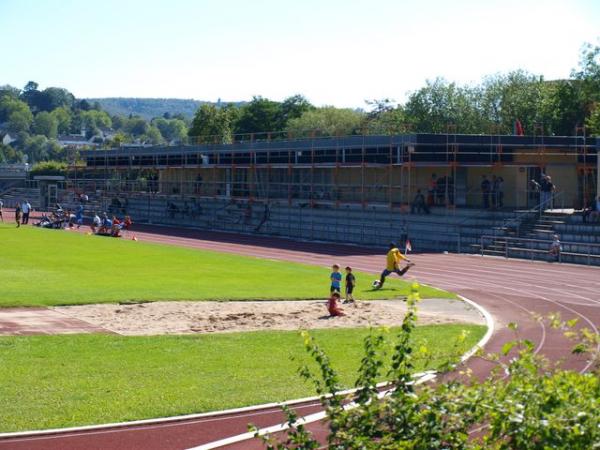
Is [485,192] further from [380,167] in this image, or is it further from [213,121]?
[213,121]

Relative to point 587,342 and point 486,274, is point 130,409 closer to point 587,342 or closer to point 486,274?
point 587,342

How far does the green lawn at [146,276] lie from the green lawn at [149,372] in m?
7.11

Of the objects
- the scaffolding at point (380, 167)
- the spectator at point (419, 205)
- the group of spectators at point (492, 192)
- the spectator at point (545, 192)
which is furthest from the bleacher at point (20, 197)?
the spectator at point (545, 192)

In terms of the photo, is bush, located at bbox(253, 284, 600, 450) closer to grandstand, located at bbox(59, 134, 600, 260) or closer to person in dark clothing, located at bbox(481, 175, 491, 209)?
grandstand, located at bbox(59, 134, 600, 260)

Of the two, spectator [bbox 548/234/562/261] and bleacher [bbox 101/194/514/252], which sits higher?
bleacher [bbox 101/194/514/252]

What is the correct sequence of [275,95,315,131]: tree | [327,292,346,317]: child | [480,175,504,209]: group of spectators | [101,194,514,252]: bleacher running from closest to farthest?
[327,292,346,317]: child, [101,194,514,252]: bleacher, [480,175,504,209]: group of spectators, [275,95,315,131]: tree

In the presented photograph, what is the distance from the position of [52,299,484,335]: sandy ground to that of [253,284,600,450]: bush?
17.1m

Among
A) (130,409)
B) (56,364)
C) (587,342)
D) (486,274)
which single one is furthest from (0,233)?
(587,342)

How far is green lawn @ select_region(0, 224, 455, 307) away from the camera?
1226 inches

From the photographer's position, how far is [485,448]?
7445 mm

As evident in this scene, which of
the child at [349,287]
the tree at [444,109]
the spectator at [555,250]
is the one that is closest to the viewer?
the child at [349,287]

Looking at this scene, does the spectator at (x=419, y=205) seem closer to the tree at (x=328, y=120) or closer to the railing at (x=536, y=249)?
the railing at (x=536, y=249)

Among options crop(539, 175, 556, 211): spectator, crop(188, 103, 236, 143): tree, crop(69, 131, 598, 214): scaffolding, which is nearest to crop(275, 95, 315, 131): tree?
crop(188, 103, 236, 143): tree

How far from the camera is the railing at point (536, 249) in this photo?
43.4 meters
